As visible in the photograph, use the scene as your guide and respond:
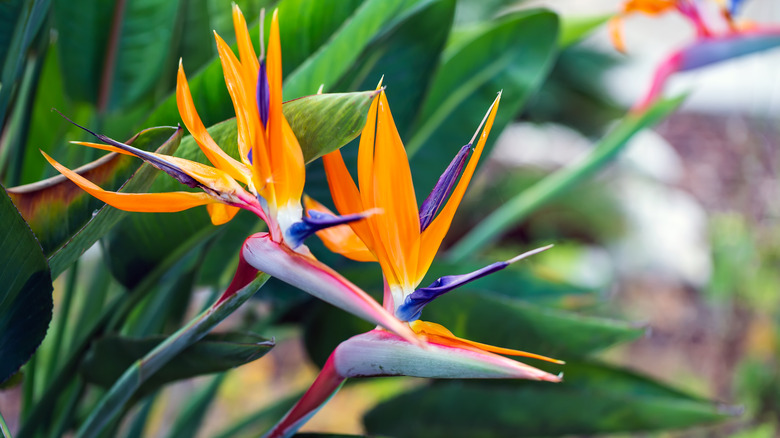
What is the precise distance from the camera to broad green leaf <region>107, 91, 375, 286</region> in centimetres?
26

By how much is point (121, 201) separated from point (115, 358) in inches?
6.7

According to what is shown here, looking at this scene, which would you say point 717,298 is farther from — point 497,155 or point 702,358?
point 497,155

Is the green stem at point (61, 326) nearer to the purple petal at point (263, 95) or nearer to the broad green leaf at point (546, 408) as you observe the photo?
the broad green leaf at point (546, 408)

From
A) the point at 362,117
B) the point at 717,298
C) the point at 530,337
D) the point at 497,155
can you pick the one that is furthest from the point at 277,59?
the point at 497,155

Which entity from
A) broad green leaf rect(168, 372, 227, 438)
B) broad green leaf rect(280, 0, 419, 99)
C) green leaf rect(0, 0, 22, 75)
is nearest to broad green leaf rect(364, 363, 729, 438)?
broad green leaf rect(168, 372, 227, 438)

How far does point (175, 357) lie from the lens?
12.8 inches

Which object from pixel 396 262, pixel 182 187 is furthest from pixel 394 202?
pixel 182 187

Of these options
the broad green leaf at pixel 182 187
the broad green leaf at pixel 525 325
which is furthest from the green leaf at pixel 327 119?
the broad green leaf at pixel 525 325

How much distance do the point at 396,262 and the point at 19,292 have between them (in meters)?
0.18

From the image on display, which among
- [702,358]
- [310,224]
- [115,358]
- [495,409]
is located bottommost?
[702,358]

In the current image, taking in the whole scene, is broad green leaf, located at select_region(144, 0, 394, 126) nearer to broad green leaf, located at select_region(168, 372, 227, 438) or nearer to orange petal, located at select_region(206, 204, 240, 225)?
orange petal, located at select_region(206, 204, 240, 225)

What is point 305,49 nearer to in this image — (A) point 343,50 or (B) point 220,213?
(A) point 343,50

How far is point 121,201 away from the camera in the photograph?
24 cm

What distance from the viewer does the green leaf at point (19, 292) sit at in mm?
278
